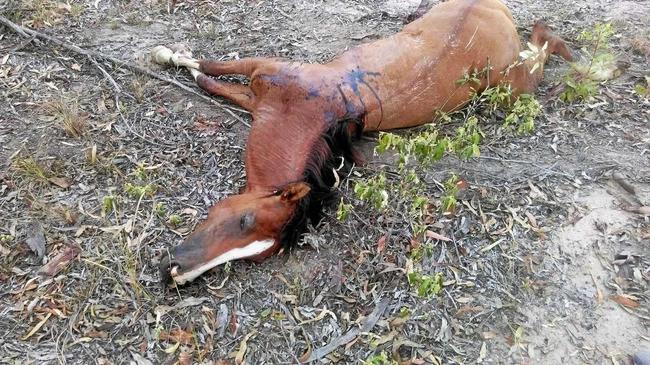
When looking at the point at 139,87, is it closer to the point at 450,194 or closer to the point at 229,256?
the point at 229,256

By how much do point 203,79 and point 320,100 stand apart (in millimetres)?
1035

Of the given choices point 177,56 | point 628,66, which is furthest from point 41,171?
point 628,66

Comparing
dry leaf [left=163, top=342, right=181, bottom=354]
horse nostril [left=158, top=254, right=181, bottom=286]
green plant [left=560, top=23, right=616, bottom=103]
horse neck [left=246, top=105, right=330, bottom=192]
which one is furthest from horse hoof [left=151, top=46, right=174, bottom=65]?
green plant [left=560, top=23, right=616, bottom=103]

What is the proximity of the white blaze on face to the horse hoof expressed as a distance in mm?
1944

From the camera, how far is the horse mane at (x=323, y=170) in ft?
10.7

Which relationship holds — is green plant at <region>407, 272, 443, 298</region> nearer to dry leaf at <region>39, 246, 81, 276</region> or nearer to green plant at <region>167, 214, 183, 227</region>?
green plant at <region>167, 214, 183, 227</region>

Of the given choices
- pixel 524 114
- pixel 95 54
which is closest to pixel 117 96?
pixel 95 54

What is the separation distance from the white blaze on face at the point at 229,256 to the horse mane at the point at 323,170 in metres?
0.12

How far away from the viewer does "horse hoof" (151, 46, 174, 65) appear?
14.5ft

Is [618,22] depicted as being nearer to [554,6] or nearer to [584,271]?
[554,6]

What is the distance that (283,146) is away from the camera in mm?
3529

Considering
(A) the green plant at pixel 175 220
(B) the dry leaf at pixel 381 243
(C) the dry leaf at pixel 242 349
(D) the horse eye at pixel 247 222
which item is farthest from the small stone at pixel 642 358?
(A) the green plant at pixel 175 220

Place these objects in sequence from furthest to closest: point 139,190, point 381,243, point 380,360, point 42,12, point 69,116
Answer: point 42,12 < point 69,116 < point 381,243 < point 139,190 < point 380,360

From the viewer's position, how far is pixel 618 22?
4.91 m
